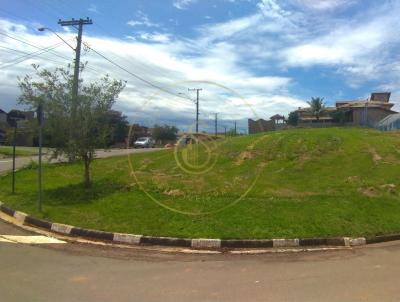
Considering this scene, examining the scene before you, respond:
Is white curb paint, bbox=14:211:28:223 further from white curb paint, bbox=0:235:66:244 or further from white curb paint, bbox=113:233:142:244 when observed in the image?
white curb paint, bbox=113:233:142:244

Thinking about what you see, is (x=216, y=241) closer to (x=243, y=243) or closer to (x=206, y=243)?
(x=206, y=243)

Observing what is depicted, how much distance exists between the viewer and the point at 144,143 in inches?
→ 2119

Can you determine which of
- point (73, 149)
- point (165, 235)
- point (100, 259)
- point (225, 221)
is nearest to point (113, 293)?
point (100, 259)

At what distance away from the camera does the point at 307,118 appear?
7756 centimetres

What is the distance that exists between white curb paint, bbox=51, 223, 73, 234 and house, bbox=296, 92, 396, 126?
192 ft

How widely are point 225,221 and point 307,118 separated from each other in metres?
69.2

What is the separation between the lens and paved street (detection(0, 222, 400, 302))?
6.11 m

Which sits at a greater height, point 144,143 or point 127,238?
point 144,143

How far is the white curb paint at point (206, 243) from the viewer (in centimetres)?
953

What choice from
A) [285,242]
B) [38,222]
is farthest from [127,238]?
[285,242]

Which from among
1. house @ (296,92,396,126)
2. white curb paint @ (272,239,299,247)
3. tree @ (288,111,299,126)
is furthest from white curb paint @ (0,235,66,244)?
tree @ (288,111,299,126)

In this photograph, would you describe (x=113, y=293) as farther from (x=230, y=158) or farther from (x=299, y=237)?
(x=230, y=158)

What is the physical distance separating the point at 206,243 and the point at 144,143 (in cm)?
4477

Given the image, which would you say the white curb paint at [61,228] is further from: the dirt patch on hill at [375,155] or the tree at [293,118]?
the tree at [293,118]
